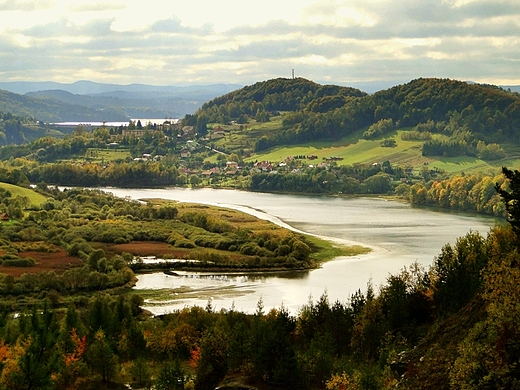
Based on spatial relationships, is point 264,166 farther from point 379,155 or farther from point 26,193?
point 26,193

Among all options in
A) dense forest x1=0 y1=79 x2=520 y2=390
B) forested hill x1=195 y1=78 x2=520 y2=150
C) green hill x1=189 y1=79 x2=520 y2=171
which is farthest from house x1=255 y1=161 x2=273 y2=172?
forested hill x1=195 y1=78 x2=520 y2=150

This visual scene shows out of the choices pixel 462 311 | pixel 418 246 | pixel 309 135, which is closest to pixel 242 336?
pixel 462 311

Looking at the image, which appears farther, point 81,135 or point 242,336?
point 81,135

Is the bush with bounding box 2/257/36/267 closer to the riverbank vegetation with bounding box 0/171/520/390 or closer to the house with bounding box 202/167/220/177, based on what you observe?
the riverbank vegetation with bounding box 0/171/520/390

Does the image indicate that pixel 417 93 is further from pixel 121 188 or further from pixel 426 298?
pixel 426 298

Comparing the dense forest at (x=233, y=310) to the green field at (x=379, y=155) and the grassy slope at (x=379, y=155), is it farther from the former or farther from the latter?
the green field at (x=379, y=155)
